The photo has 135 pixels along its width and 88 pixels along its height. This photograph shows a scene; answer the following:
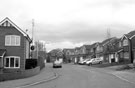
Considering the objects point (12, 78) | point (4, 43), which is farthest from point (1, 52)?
point (12, 78)

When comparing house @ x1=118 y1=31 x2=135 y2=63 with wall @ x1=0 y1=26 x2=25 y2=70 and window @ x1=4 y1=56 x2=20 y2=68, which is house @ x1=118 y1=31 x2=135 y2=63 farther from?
window @ x1=4 y1=56 x2=20 y2=68

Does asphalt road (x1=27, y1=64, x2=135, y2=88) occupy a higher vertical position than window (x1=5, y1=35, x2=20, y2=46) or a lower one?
lower

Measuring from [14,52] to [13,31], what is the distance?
2949mm

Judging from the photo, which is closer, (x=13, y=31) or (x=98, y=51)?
(x=13, y=31)

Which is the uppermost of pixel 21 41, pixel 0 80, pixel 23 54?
pixel 21 41

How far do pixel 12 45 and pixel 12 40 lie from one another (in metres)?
0.73

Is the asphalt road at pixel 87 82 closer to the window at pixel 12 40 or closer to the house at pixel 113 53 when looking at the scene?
the window at pixel 12 40

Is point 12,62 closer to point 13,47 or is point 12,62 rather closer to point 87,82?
point 13,47

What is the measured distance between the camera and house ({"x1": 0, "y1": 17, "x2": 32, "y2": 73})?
2831cm

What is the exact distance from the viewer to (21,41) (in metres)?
29.0

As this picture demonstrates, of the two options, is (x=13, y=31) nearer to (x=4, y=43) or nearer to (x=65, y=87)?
(x=4, y=43)

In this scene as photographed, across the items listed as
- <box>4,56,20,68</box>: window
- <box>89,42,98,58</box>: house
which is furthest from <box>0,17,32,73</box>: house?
<box>89,42,98,58</box>: house

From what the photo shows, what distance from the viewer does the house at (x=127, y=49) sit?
143 ft

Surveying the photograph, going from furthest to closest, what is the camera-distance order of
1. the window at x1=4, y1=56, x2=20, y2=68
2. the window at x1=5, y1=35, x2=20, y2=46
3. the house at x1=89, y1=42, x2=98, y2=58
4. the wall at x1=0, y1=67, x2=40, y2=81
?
the house at x1=89, y1=42, x2=98, y2=58
the window at x1=5, y1=35, x2=20, y2=46
the window at x1=4, y1=56, x2=20, y2=68
the wall at x1=0, y1=67, x2=40, y2=81
